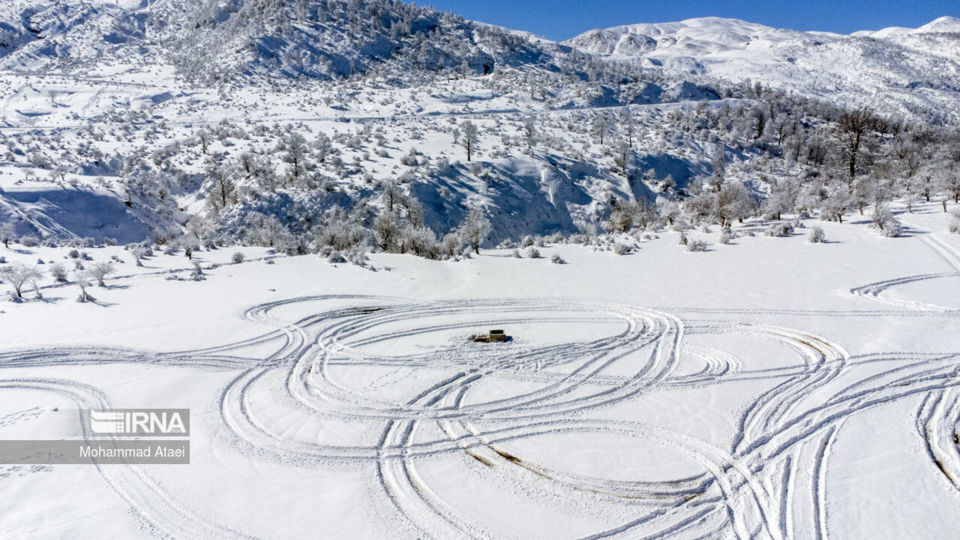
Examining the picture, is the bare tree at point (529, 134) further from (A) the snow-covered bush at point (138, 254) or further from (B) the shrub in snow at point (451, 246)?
(A) the snow-covered bush at point (138, 254)

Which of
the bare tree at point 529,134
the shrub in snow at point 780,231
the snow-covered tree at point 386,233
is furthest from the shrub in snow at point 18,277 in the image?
the bare tree at point 529,134

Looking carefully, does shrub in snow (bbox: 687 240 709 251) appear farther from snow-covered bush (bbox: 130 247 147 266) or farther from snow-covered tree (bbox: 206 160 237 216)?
snow-covered tree (bbox: 206 160 237 216)

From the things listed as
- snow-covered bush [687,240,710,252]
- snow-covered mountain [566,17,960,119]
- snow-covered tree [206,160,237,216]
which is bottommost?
snow-covered bush [687,240,710,252]

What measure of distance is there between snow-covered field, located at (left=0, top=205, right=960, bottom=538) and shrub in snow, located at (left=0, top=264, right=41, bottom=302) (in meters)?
0.32

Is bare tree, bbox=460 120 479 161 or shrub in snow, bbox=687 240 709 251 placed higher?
bare tree, bbox=460 120 479 161

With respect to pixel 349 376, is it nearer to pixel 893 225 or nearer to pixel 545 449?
pixel 545 449

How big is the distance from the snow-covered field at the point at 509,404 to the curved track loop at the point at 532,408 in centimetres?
4

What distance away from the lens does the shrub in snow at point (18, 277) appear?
1182 cm

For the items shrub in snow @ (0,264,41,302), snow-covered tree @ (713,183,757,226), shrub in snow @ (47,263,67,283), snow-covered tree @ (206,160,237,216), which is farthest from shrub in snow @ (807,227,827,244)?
snow-covered tree @ (206,160,237,216)

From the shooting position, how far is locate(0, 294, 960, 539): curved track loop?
203 inches

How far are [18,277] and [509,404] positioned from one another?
12949 millimetres

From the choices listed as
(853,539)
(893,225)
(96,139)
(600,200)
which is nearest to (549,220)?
(600,200)

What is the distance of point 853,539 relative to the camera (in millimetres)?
4688

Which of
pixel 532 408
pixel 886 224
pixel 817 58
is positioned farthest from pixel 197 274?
pixel 817 58
